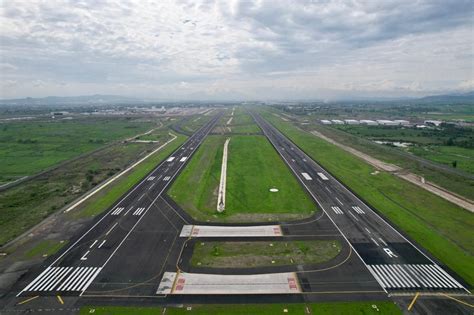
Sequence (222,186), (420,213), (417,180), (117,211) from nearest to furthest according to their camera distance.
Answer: (420,213)
(117,211)
(222,186)
(417,180)

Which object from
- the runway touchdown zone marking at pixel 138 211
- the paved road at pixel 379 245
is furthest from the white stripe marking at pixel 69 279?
the paved road at pixel 379 245

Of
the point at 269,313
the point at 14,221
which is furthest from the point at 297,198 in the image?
the point at 14,221

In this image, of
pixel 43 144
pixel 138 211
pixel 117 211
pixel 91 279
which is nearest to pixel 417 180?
pixel 138 211

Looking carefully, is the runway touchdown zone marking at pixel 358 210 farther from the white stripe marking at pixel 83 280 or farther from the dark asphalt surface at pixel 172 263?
the white stripe marking at pixel 83 280

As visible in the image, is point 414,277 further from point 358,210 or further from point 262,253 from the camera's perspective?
point 358,210

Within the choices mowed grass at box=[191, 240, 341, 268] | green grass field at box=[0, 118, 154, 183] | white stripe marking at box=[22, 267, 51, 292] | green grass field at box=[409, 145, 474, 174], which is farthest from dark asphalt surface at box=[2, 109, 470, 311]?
green grass field at box=[409, 145, 474, 174]

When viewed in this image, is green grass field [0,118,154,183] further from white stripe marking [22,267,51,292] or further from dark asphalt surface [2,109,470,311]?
white stripe marking [22,267,51,292]
